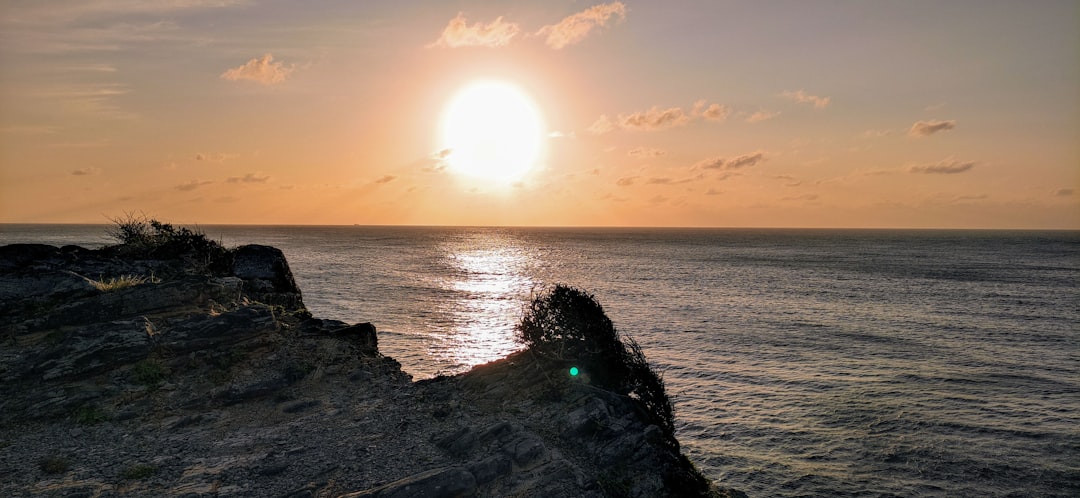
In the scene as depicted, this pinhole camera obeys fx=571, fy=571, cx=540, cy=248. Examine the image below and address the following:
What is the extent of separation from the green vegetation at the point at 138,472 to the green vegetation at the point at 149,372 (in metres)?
4.51

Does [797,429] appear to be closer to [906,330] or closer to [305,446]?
[305,446]

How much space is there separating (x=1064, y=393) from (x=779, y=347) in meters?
14.8

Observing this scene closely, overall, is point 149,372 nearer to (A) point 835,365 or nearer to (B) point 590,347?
(B) point 590,347

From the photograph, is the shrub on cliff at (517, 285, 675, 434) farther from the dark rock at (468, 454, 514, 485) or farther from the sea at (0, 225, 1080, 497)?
the sea at (0, 225, 1080, 497)

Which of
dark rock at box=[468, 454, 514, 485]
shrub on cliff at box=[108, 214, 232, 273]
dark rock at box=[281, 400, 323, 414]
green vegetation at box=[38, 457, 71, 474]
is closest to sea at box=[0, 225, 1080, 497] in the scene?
shrub on cliff at box=[108, 214, 232, 273]

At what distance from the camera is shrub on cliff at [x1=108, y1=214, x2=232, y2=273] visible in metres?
26.6

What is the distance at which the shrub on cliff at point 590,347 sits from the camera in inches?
659

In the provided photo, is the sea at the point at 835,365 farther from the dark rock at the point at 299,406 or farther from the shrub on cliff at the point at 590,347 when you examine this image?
the dark rock at the point at 299,406

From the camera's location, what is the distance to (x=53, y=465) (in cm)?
1330

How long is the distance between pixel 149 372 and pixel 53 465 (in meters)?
4.33

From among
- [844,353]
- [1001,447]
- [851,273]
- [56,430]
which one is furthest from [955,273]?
[56,430]

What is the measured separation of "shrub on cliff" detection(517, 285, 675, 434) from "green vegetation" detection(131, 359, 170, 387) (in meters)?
11.1

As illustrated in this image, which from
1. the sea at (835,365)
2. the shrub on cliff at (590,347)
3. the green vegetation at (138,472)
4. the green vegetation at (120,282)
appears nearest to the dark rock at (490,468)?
the shrub on cliff at (590,347)

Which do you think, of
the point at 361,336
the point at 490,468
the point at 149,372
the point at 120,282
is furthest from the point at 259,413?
the point at 120,282
